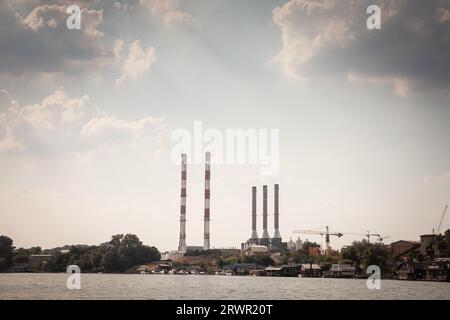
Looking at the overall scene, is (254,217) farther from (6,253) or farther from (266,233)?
(6,253)

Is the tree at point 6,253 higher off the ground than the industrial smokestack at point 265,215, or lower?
lower

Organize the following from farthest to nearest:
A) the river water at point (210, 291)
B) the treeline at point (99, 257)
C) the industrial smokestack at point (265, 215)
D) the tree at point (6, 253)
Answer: the industrial smokestack at point (265, 215)
the tree at point (6, 253)
the treeline at point (99, 257)
the river water at point (210, 291)

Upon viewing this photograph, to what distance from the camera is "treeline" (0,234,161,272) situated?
17125cm

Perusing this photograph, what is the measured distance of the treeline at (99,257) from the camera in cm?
17125

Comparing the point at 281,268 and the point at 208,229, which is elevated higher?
the point at 208,229

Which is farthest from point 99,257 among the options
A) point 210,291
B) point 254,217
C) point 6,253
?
point 210,291

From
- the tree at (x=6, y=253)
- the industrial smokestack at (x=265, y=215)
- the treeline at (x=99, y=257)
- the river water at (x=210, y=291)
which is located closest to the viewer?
the river water at (x=210, y=291)

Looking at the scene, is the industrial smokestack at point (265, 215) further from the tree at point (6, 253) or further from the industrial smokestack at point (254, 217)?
the tree at point (6, 253)

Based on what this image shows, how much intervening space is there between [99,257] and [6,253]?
108 feet

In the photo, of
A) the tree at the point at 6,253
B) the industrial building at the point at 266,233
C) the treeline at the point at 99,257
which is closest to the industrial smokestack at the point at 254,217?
the industrial building at the point at 266,233
